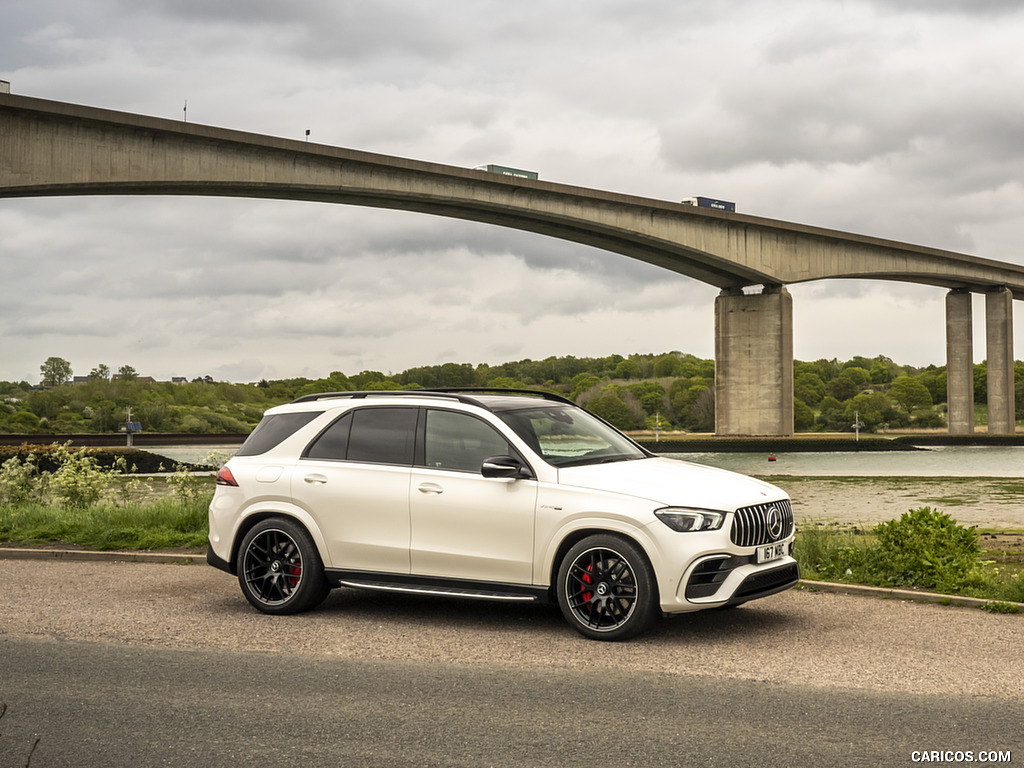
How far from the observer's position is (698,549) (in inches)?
260

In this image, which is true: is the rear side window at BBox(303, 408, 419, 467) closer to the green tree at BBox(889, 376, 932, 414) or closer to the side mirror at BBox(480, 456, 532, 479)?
the side mirror at BBox(480, 456, 532, 479)

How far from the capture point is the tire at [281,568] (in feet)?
25.7

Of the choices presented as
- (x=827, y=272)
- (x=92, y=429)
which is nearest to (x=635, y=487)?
(x=827, y=272)

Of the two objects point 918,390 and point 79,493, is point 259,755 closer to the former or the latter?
point 79,493

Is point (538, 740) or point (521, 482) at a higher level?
point (521, 482)

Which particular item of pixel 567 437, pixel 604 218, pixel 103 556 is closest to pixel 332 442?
pixel 567 437

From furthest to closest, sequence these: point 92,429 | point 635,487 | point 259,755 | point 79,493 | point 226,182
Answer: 1. point 92,429
2. point 226,182
3. point 79,493
4. point 635,487
5. point 259,755

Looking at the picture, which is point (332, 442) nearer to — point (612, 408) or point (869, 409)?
point (612, 408)

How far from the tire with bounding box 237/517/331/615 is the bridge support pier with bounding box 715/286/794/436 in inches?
2146

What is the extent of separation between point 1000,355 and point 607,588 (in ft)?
249

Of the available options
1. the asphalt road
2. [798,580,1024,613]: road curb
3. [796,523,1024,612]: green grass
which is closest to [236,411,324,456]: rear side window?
the asphalt road

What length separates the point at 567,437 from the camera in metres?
7.67

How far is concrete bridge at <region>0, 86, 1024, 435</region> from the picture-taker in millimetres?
36750

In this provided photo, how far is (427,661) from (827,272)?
59.0 metres
